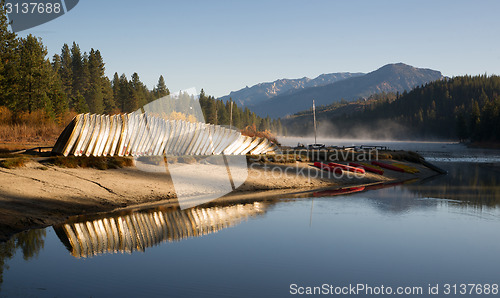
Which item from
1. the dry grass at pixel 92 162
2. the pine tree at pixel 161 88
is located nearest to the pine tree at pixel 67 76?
the pine tree at pixel 161 88

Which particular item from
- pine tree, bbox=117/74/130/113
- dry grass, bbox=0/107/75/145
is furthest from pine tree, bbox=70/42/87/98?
dry grass, bbox=0/107/75/145

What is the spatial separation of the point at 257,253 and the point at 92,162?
54.0 feet

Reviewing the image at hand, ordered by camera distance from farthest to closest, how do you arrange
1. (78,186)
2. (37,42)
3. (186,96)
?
(186,96) → (37,42) → (78,186)

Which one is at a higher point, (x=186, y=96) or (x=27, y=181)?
(x=186, y=96)

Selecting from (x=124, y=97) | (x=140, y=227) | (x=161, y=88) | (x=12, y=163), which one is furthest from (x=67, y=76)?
(x=140, y=227)

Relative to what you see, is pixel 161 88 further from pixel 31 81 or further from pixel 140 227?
pixel 140 227

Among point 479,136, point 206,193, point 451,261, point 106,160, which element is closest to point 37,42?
point 106,160

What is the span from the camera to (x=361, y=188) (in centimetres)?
3712

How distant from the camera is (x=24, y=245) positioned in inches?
621

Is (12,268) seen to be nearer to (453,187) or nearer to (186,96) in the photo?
(453,187)

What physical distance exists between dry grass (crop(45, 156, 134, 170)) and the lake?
23.6ft

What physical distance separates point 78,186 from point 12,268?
11.3 meters

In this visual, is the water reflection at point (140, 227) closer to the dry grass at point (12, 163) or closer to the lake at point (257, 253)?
the lake at point (257, 253)

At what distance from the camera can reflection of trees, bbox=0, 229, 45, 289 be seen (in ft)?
47.1
